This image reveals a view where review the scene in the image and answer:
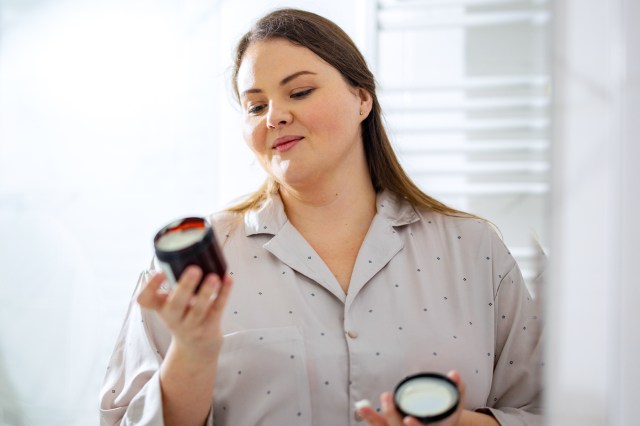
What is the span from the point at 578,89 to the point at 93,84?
127 centimetres

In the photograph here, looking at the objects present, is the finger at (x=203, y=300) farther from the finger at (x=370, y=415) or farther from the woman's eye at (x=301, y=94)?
the woman's eye at (x=301, y=94)

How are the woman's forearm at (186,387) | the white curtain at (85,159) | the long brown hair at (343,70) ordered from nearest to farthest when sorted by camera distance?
the woman's forearm at (186,387) < the long brown hair at (343,70) < the white curtain at (85,159)

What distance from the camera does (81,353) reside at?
1.54m

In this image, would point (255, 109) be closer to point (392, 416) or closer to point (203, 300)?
point (203, 300)

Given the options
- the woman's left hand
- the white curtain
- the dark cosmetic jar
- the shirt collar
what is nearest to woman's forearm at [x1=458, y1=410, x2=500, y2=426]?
the woman's left hand

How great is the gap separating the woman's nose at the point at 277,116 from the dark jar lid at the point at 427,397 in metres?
0.45

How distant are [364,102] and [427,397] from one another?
0.58 metres

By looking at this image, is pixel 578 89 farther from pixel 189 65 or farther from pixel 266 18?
pixel 189 65

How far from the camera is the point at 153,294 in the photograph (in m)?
0.78

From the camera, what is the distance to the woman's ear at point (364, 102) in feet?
3.86

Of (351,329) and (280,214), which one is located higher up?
(280,214)

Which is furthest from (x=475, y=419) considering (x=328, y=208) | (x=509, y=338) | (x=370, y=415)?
(x=328, y=208)

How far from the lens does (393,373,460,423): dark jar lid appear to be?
725 mm

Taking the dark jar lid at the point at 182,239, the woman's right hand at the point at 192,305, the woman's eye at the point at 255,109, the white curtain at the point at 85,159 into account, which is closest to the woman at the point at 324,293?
the woman's eye at the point at 255,109
